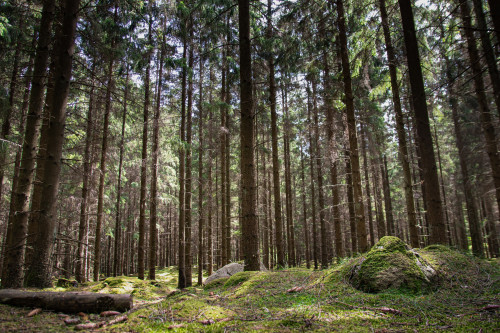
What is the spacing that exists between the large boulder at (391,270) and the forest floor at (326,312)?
0.54 feet

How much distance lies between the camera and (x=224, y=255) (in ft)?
54.7

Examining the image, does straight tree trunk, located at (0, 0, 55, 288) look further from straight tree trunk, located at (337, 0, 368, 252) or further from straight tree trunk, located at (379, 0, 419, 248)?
straight tree trunk, located at (379, 0, 419, 248)

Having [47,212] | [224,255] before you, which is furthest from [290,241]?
[47,212]

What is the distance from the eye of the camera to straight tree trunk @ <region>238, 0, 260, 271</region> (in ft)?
24.9

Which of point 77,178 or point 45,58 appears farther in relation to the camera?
point 77,178

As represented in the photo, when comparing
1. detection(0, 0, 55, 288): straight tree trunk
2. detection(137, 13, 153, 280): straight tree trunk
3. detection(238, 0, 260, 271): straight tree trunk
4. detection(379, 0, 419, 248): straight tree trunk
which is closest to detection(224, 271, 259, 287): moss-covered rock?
detection(238, 0, 260, 271): straight tree trunk

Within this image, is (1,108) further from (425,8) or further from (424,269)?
(425,8)

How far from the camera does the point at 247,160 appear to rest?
8008 millimetres

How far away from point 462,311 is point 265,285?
3.06m

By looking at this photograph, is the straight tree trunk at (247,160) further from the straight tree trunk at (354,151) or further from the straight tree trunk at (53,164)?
the straight tree trunk at (53,164)

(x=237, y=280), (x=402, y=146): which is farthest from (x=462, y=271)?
(x=402, y=146)

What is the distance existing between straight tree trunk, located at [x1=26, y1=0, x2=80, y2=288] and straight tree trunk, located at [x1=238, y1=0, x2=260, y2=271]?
4.59 m

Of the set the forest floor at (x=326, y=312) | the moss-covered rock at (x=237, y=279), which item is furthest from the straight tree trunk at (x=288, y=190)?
the forest floor at (x=326, y=312)

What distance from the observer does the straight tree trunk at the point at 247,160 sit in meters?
7.58
